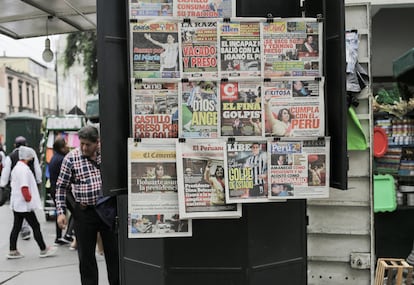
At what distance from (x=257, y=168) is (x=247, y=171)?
0.19 ft

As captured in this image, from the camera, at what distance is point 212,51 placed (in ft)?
9.12

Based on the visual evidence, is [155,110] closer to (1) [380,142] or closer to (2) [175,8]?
(2) [175,8]

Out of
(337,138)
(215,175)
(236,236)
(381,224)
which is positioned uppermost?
(337,138)

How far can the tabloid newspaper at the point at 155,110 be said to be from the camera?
2.79 meters

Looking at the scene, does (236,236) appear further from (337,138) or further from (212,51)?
(212,51)

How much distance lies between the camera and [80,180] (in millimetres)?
5043

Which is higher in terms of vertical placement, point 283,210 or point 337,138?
point 337,138

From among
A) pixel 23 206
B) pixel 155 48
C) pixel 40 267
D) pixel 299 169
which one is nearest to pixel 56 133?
pixel 23 206

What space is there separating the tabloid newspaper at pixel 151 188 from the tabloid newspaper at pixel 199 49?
1.37 feet

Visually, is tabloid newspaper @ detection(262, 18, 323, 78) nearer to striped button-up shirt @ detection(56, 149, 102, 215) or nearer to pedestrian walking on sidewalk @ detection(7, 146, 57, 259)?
striped button-up shirt @ detection(56, 149, 102, 215)

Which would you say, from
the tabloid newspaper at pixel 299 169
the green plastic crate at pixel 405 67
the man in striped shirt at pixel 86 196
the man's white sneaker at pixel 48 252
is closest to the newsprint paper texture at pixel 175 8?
the tabloid newspaper at pixel 299 169

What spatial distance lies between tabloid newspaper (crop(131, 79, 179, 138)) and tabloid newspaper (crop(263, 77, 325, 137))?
52 centimetres

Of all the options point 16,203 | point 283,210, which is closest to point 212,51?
point 283,210

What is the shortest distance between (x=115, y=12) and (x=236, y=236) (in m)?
1.51
